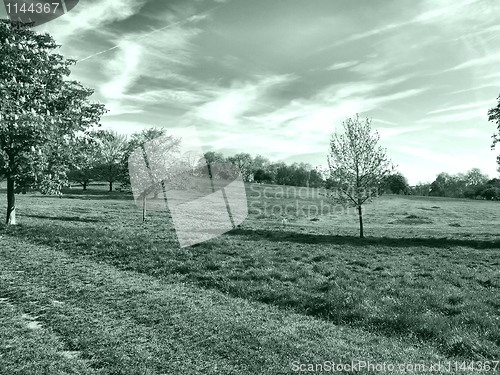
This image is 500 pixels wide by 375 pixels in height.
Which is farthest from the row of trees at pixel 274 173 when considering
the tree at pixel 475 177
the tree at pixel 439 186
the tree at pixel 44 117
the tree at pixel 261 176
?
the tree at pixel 44 117

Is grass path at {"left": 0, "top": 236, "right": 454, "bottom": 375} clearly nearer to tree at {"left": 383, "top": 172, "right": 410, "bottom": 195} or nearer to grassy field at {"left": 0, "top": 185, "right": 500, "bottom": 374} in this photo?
grassy field at {"left": 0, "top": 185, "right": 500, "bottom": 374}

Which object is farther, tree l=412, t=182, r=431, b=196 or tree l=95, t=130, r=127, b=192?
tree l=412, t=182, r=431, b=196

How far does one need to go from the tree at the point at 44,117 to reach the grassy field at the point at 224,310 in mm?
6958

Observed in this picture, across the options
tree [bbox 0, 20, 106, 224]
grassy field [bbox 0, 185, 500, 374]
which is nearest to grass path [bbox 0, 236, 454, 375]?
grassy field [bbox 0, 185, 500, 374]

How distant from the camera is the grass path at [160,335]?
659 centimetres

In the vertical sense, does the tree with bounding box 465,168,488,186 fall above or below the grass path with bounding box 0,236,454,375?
above

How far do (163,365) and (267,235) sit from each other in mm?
21800

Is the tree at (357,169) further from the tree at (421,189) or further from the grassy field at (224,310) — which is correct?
the tree at (421,189)

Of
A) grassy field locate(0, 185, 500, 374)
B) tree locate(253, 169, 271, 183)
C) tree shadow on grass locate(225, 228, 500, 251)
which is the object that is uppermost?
tree locate(253, 169, 271, 183)

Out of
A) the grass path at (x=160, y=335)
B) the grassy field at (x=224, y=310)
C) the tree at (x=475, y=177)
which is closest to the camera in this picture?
the grass path at (x=160, y=335)

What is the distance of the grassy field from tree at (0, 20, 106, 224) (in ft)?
22.8

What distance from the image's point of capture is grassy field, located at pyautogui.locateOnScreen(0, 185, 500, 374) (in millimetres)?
6941

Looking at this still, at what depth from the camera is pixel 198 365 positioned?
6.57m

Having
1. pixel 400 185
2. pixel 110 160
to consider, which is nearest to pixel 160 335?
pixel 110 160
